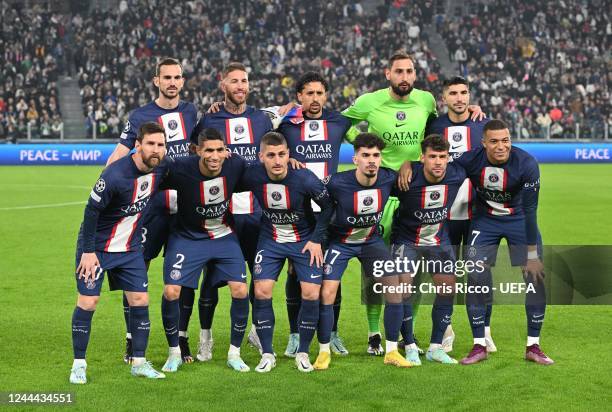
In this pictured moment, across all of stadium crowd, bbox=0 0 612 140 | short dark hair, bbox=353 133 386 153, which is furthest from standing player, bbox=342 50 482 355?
stadium crowd, bbox=0 0 612 140

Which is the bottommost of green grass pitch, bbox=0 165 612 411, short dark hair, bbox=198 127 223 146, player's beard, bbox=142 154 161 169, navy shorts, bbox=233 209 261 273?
green grass pitch, bbox=0 165 612 411

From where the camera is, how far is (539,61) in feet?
113

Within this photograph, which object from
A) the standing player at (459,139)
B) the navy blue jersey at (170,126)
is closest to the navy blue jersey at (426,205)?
the standing player at (459,139)

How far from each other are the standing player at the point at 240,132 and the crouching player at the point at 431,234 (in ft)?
4.19

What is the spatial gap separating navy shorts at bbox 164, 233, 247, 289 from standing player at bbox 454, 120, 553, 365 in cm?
192

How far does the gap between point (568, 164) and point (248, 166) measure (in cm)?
2251

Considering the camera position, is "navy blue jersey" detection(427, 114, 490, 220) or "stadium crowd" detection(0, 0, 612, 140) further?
"stadium crowd" detection(0, 0, 612, 140)

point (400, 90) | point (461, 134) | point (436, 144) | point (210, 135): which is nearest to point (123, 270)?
point (210, 135)

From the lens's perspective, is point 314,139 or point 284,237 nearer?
point 284,237

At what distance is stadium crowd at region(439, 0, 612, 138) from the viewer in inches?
1215

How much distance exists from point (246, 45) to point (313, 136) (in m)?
27.4

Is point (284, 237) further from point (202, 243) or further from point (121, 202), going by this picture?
point (121, 202)

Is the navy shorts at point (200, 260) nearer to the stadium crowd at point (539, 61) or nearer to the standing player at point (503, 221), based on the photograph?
the standing player at point (503, 221)

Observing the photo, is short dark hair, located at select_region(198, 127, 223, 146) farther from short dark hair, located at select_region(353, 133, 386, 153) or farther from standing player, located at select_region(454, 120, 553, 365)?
standing player, located at select_region(454, 120, 553, 365)
